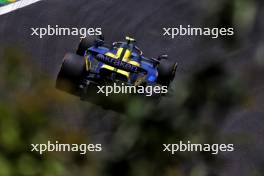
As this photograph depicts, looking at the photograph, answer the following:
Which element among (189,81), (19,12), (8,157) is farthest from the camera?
(19,12)

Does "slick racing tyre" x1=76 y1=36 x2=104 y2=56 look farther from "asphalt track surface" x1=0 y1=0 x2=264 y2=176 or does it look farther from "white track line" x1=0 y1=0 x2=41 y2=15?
"white track line" x1=0 y1=0 x2=41 y2=15

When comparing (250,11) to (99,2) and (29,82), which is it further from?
(99,2)

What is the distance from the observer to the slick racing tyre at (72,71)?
10.4 m

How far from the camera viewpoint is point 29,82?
11.7ft

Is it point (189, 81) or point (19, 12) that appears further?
point (19, 12)

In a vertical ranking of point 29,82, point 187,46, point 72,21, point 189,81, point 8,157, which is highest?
point 72,21

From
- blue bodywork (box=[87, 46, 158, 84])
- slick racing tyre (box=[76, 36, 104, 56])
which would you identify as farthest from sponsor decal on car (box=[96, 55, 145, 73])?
slick racing tyre (box=[76, 36, 104, 56])

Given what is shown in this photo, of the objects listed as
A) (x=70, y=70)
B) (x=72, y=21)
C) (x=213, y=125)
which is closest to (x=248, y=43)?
(x=213, y=125)

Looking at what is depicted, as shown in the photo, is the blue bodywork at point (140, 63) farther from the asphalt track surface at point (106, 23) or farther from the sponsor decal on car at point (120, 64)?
the asphalt track surface at point (106, 23)

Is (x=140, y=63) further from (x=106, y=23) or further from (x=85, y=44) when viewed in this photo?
(x=106, y=23)

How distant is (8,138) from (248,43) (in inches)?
58.0

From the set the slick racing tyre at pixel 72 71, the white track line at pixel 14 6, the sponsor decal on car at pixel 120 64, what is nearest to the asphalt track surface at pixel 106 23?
the white track line at pixel 14 6

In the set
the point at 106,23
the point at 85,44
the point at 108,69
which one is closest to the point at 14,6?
the point at 106,23

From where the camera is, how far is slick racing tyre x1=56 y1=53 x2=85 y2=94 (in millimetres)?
10430
